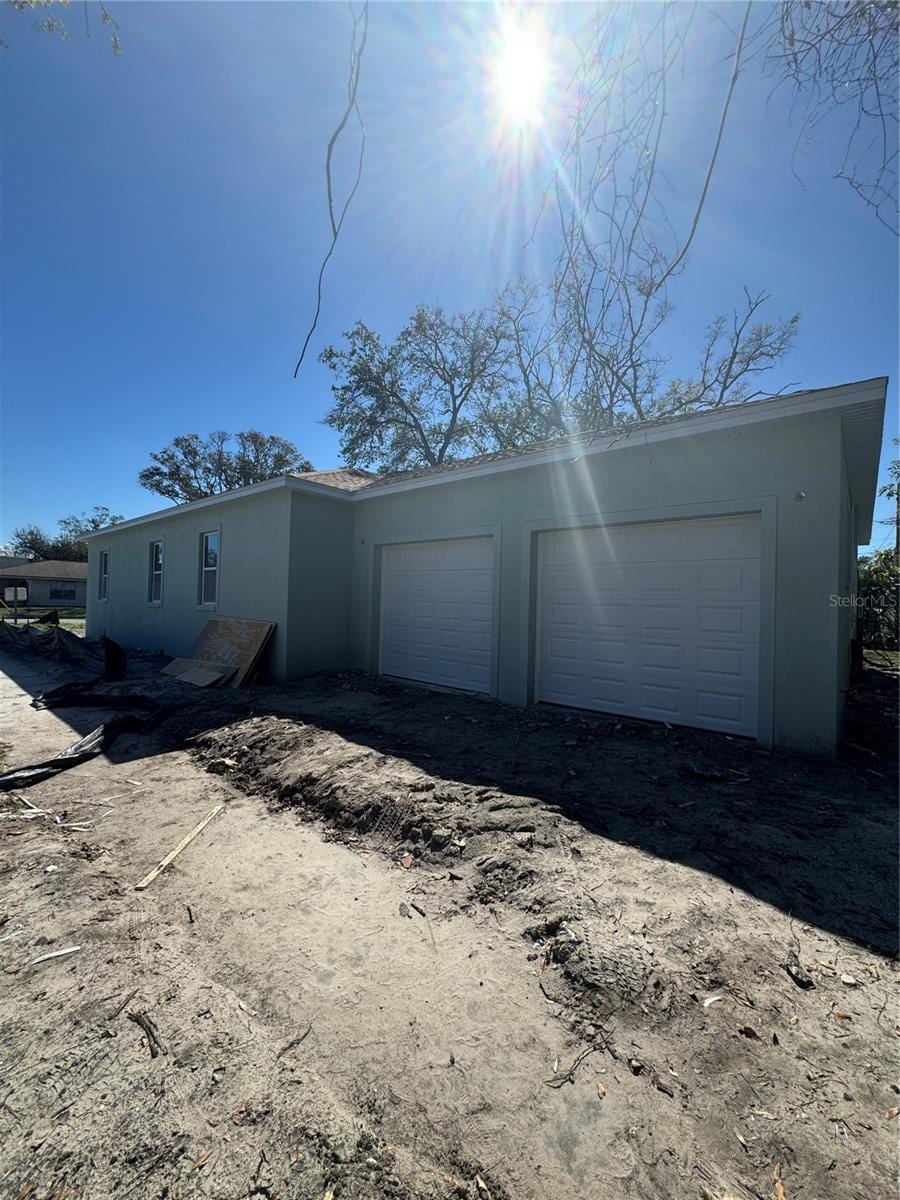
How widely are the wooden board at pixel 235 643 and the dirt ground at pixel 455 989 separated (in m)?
4.53

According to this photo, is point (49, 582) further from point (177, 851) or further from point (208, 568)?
point (177, 851)

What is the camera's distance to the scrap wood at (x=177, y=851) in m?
3.07

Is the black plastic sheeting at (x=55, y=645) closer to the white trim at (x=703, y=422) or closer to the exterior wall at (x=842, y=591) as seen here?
the white trim at (x=703, y=422)

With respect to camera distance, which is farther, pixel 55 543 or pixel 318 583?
pixel 55 543

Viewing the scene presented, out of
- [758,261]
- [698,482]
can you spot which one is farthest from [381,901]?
[698,482]

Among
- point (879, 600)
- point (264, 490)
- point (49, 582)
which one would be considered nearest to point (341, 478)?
point (264, 490)

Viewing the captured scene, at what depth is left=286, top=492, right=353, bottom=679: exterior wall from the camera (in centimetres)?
913

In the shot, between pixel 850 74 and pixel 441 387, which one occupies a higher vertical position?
pixel 441 387

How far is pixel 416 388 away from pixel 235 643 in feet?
48.7

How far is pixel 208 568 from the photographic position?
11703mm

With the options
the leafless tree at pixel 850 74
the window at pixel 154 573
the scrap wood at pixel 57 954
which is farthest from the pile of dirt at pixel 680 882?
the window at pixel 154 573

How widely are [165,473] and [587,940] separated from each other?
126ft

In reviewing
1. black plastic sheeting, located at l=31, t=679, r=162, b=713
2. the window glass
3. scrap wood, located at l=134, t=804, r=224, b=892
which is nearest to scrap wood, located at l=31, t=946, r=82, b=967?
scrap wood, located at l=134, t=804, r=224, b=892

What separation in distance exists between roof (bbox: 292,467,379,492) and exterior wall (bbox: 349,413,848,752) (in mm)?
3085
